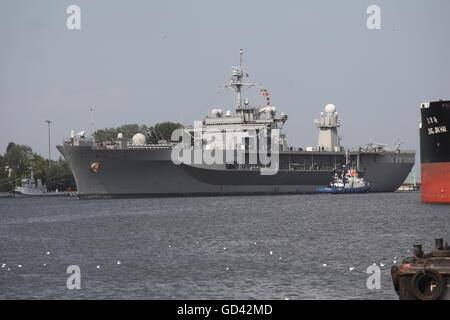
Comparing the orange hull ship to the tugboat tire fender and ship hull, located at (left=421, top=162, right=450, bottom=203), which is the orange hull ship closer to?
ship hull, located at (left=421, top=162, right=450, bottom=203)

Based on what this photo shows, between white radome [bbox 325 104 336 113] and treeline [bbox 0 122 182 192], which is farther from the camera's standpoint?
treeline [bbox 0 122 182 192]

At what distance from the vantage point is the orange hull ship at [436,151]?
63562 mm

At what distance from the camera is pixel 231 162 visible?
4094 inches

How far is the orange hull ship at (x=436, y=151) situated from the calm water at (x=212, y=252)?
1.88 metres

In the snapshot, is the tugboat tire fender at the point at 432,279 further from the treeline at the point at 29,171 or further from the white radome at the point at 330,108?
the treeline at the point at 29,171

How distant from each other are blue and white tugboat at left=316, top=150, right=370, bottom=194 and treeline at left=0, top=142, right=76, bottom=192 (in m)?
73.0

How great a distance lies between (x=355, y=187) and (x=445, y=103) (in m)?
55.5

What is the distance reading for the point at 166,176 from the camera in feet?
319

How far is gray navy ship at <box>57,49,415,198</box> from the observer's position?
94.6 m

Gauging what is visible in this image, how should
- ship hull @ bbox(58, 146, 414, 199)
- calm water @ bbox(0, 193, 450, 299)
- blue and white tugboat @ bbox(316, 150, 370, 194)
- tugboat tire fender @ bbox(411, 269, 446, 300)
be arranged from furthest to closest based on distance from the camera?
blue and white tugboat @ bbox(316, 150, 370, 194), ship hull @ bbox(58, 146, 414, 199), calm water @ bbox(0, 193, 450, 299), tugboat tire fender @ bbox(411, 269, 446, 300)

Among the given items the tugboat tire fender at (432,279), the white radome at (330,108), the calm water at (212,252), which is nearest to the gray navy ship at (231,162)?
the white radome at (330,108)
